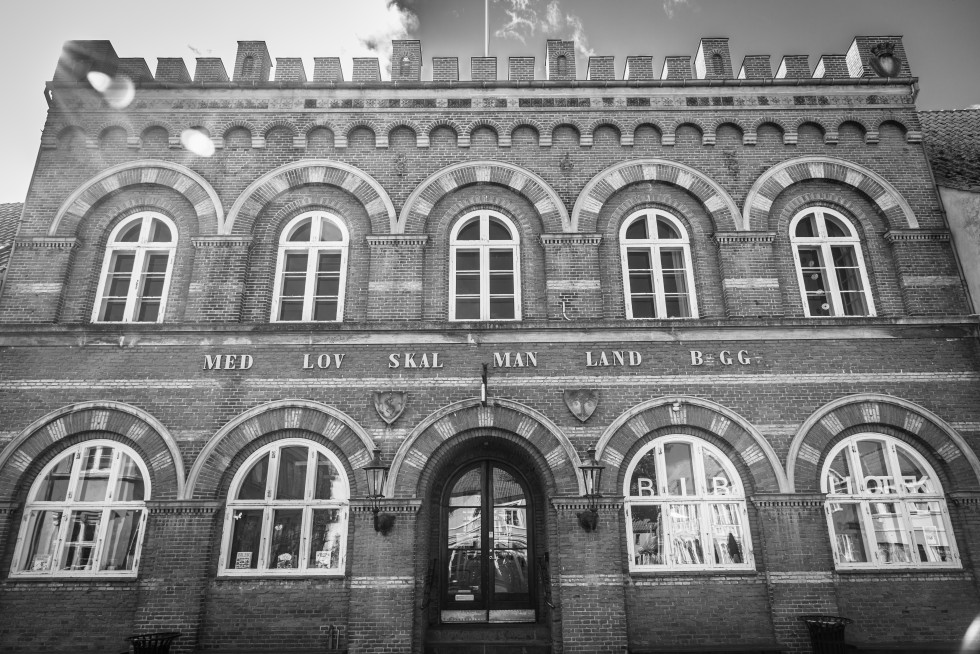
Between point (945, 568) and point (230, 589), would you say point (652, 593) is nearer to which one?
point (945, 568)

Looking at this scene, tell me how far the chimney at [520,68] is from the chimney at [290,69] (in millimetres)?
4066

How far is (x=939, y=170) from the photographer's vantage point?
42.1ft

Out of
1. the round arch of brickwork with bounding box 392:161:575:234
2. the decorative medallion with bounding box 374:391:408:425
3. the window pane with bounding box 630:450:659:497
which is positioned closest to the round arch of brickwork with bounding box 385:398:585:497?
the decorative medallion with bounding box 374:391:408:425

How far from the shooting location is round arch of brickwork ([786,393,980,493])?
991 cm

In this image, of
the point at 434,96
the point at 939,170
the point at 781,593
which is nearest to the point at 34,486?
the point at 434,96

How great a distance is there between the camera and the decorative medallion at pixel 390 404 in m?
10.1

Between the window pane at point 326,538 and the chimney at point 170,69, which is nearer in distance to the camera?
the window pane at point 326,538

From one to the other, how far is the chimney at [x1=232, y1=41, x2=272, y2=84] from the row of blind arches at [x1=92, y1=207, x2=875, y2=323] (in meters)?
3.21

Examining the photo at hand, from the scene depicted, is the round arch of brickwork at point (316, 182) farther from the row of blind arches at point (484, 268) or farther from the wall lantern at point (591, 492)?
the wall lantern at point (591, 492)

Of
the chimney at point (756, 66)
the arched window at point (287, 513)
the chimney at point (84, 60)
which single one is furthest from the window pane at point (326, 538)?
the chimney at point (756, 66)

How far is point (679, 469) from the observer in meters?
10.1

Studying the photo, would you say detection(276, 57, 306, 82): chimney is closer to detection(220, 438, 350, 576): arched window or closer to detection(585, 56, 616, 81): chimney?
detection(585, 56, 616, 81): chimney

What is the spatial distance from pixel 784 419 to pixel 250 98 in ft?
37.2

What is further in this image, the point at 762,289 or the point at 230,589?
the point at 762,289
